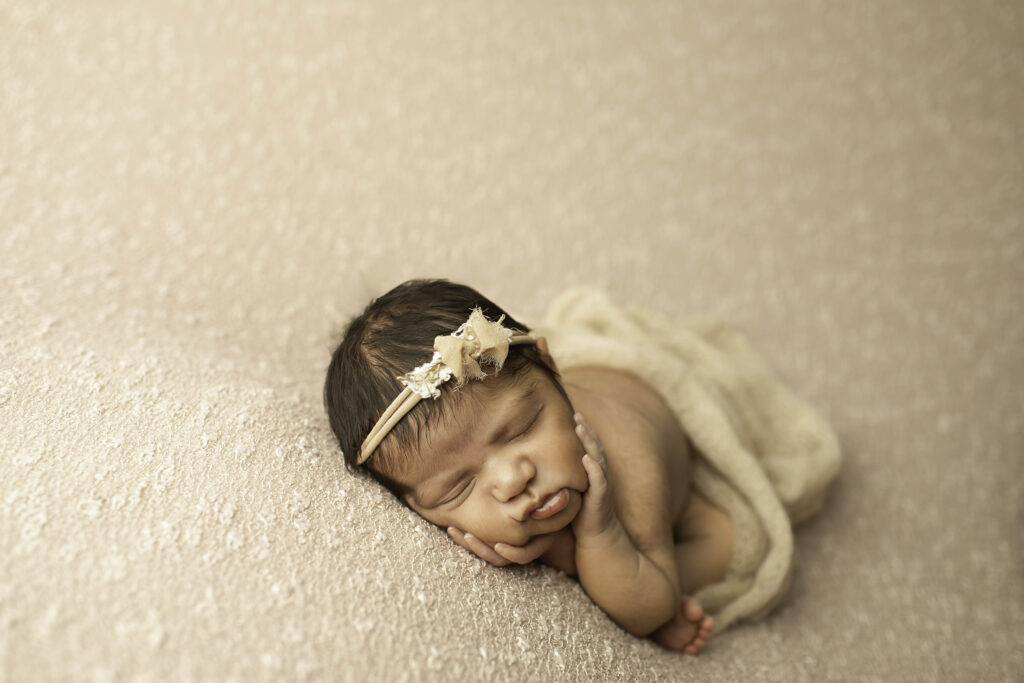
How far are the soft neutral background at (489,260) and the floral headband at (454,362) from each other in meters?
0.11

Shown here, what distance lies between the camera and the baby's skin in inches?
39.9

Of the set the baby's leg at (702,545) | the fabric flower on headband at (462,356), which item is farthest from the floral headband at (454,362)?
the baby's leg at (702,545)

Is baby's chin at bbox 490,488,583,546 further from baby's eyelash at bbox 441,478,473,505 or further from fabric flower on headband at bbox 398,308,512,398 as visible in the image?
fabric flower on headband at bbox 398,308,512,398

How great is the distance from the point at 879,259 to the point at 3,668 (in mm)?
1692

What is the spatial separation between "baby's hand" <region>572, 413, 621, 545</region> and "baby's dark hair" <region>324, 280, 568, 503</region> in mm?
78

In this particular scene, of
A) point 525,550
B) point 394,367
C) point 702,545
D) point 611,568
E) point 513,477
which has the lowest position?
point 702,545

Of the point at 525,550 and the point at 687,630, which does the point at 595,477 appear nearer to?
the point at 525,550

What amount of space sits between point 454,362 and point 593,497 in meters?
0.27

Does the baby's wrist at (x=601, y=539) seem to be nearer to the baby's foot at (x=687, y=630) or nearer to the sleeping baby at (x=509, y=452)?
the sleeping baby at (x=509, y=452)

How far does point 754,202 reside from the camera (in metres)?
1.82

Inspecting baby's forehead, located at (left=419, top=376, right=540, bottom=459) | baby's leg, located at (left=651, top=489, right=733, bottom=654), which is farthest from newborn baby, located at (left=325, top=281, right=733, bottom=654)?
baby's leg, located at (left=651, top=489, right=733, bottom=654)

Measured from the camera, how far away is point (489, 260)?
171 centimetres

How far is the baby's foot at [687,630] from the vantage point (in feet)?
3.90

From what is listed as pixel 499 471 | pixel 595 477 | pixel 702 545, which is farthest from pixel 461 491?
pixel 702 545
